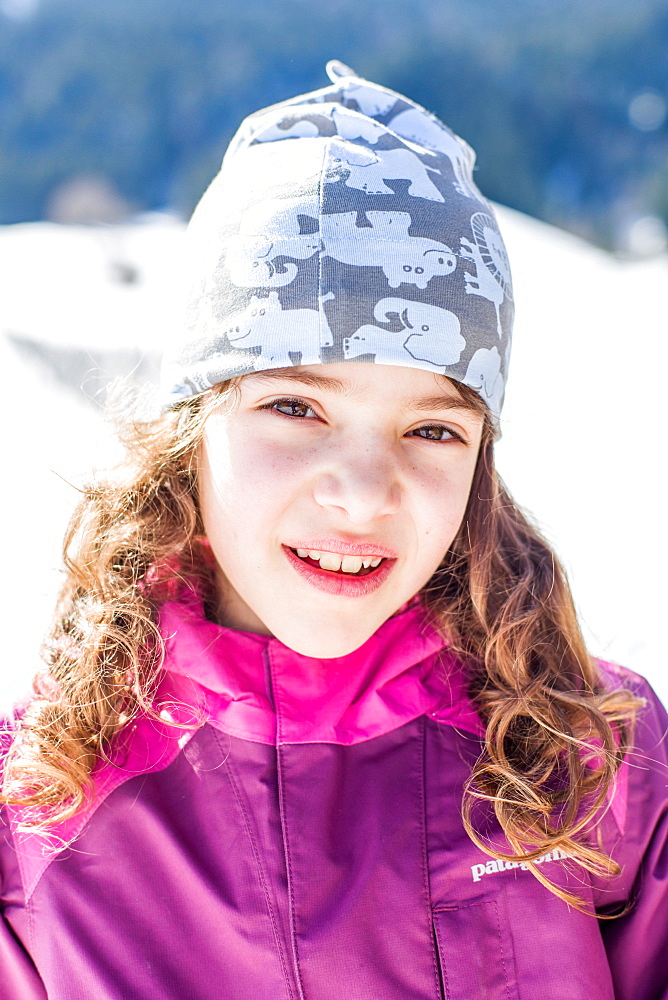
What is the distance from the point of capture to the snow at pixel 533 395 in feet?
8.24

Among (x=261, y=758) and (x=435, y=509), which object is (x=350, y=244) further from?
(x=261, y=758)

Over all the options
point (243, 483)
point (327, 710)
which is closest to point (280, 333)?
point (243, 483)

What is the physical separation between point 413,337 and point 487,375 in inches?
6.4

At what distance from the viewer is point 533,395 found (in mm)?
3535

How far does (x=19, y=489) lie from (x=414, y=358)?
2172mm

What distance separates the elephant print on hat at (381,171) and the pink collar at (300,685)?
2.37 feet

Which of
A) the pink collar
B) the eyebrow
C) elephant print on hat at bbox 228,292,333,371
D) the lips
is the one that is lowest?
the pink collar

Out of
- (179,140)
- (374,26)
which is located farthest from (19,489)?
Answer: (374,26)

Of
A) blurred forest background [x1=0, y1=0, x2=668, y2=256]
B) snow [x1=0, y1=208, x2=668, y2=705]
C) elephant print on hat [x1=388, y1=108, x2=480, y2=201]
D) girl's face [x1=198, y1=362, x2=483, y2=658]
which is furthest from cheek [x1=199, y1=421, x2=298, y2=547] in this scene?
blurred forest background [x1=0, y1=0, x2=668, y2=256]

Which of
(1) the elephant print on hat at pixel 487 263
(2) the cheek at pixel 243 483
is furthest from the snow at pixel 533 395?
(1) the elephant print on hat at pixel 487 263

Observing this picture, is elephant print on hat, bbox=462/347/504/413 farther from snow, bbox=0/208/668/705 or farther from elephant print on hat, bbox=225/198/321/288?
snow, bbox=0/208/668/705

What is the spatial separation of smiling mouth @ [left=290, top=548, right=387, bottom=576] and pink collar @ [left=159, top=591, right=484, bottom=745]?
174 mm

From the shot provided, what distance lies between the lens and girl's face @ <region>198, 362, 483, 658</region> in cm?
120

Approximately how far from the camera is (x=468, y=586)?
1.51m
